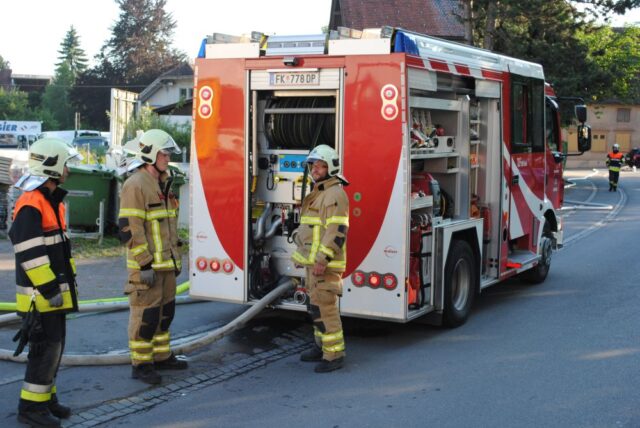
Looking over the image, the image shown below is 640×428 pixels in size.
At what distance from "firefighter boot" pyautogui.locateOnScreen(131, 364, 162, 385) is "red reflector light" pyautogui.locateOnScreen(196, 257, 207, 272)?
1.77m

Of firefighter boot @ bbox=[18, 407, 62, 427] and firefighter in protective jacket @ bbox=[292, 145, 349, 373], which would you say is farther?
firefighter in protective jacket @ bbox=[292, 145, 349, 373]

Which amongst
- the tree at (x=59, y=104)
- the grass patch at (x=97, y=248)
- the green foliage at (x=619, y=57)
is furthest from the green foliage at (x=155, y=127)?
the tree at (x=59, y=104)

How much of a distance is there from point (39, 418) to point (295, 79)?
12.4ft

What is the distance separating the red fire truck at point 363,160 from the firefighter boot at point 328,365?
0.67 meters

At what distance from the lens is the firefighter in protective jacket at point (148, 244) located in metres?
6.27

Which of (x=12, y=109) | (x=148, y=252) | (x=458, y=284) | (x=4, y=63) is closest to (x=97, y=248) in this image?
(x=458, y=284)

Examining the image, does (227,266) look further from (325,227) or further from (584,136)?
(584,136)

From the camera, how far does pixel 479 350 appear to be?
297 inches

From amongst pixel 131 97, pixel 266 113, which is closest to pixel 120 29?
pixel 131 97

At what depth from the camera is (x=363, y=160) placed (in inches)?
289

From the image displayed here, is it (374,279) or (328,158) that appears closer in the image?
(328,158)

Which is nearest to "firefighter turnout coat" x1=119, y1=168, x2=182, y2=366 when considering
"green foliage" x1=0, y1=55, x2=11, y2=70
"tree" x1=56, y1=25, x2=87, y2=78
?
"tree" x1=56, y1=25, x2=87, y2=78

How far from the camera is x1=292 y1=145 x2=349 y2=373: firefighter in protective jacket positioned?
672 centimetres

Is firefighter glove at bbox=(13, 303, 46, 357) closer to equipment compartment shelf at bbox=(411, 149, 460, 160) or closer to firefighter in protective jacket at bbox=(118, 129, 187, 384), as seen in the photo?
firefighter in protective jacket at bbox=(118, 129, 187, 384)
